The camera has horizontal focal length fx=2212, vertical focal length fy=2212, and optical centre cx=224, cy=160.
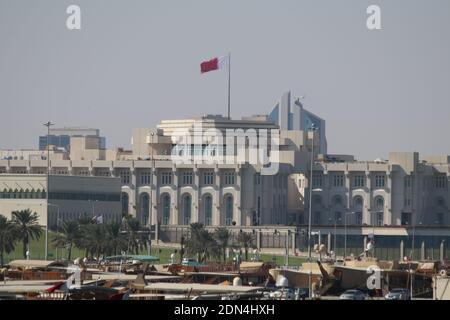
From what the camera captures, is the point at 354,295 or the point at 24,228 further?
the point at 24,228

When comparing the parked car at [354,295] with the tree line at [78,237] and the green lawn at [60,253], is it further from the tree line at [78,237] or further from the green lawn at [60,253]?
the green lawn at [60,253]

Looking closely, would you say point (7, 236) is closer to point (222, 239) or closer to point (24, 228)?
point (24, 228)

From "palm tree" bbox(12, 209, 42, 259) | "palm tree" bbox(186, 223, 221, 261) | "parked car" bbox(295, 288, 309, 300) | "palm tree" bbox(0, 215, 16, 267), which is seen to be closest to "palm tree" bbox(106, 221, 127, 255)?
"palm tree" bbox(12, 209, 42, 259)

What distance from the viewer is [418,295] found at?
371 ft

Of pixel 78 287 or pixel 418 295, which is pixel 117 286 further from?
pixel 418 295

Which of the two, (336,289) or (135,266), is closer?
(336,289)

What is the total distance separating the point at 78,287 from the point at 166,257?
90.1 m

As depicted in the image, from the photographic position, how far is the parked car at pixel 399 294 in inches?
4134

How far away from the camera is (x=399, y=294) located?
108250 mm

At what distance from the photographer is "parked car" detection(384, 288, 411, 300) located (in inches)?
4134

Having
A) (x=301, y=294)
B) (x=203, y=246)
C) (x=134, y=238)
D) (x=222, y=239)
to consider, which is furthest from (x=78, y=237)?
(x=301, y=294)

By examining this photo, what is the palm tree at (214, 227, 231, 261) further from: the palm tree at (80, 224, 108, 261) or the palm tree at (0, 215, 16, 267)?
the palm tree at (0, 215, 16, 267)
